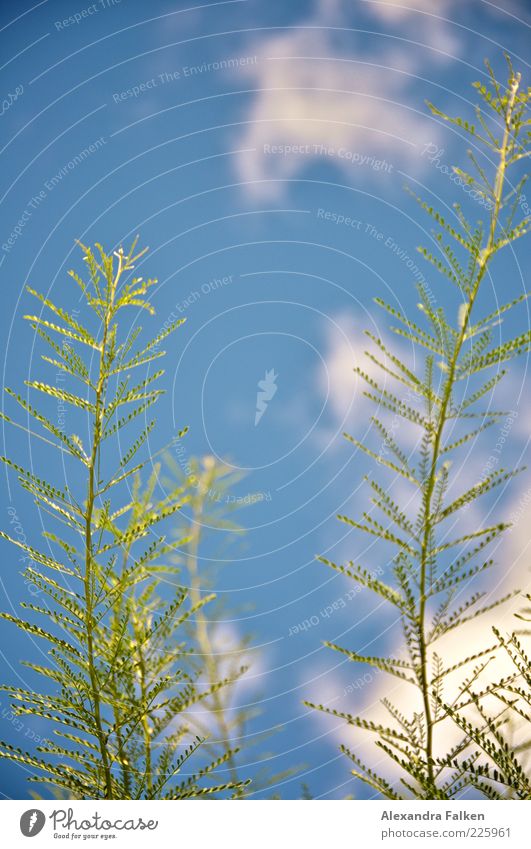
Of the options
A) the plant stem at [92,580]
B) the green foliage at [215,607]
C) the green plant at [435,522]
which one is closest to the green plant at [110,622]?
the plant stem at [92,580]

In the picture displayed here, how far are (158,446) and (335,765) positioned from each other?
223 cm

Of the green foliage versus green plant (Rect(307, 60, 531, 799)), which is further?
the green foliage

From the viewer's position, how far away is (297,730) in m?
4.63

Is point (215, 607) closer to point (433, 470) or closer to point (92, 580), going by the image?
point (92, 580)

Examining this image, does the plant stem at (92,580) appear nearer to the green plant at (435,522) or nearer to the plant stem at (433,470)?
the green plant at (435,522)

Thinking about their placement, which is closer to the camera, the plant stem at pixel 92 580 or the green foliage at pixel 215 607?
the plant stem at pixel 92 580

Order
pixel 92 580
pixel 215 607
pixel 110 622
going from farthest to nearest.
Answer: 1. pixel 215 607
2. pixel 110 622
3. pixel 92 580

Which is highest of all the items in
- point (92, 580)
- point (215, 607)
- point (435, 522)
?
point (215, 607)

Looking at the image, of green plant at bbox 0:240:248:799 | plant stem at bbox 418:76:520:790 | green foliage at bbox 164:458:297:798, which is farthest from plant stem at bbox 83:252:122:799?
plant stem at bbox 418:76:520:790

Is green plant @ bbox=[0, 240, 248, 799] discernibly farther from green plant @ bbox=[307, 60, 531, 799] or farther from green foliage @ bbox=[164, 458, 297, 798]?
green plant @ bbox=[307, 60, 531, 799]

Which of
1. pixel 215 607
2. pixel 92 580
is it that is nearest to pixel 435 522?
pixel 92 580

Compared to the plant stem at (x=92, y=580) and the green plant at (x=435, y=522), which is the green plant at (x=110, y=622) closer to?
the plant stem at (x=92, y=580)

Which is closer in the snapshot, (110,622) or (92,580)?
(92,580)
